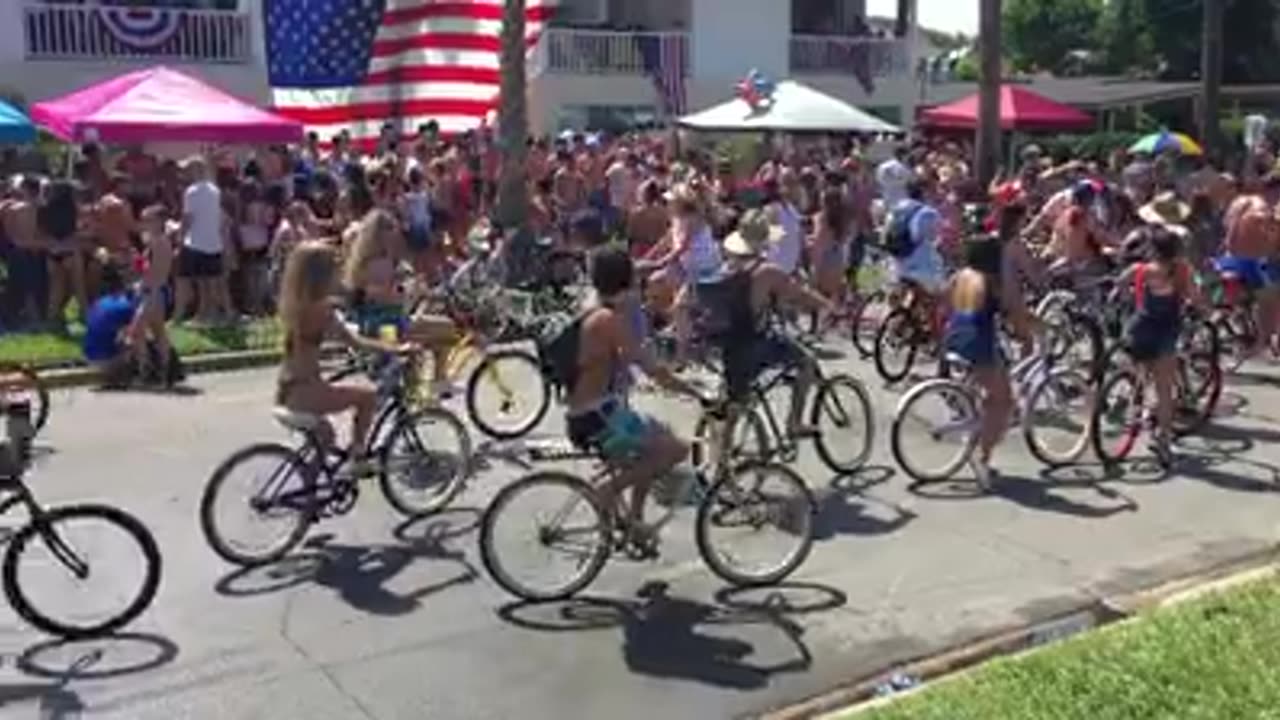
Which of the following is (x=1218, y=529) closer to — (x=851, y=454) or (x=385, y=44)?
(x=851, y=454)

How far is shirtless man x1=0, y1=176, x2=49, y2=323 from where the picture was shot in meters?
15.0

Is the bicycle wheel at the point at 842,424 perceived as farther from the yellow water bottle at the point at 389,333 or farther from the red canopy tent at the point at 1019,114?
the red canopy tent at the point at 1019,114

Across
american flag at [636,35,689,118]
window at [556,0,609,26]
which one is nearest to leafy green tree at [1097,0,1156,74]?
window at [556,0,609,26]

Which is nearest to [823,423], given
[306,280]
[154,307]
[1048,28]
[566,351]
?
[566,351]

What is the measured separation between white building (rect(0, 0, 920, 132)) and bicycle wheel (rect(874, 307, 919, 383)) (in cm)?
1620

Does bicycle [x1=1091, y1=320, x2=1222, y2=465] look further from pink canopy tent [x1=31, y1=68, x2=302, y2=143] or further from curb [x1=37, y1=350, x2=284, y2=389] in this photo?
pink canopy tent [x1=31, y1=68, x2=302, y2=143]

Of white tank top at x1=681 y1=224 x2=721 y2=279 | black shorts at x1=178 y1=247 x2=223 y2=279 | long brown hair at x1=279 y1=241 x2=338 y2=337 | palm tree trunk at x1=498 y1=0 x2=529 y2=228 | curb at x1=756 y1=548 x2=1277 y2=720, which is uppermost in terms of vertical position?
palm tree trunk at x1=498 y1=0 x2=529 y2=228

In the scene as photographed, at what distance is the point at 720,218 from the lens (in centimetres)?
1608

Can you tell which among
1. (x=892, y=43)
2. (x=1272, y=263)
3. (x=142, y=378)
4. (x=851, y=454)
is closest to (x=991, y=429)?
(x=851, y=454)

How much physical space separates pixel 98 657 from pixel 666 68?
25.7 metres

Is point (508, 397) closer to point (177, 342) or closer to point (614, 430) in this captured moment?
point (614, 430)

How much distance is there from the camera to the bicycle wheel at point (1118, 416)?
10156 mm

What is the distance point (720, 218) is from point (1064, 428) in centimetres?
635

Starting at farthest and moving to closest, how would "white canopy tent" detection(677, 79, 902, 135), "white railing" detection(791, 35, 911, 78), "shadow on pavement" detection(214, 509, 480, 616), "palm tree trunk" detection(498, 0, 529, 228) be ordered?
"white railing" detection(791, 35, 911, 78) → "white canopy tent" detection(677, 79, 902, 135) → "palm tree trunk" detection(498, 0, 529, 228) → "shadow on pavement" detection(214, 509, 480, 616)
